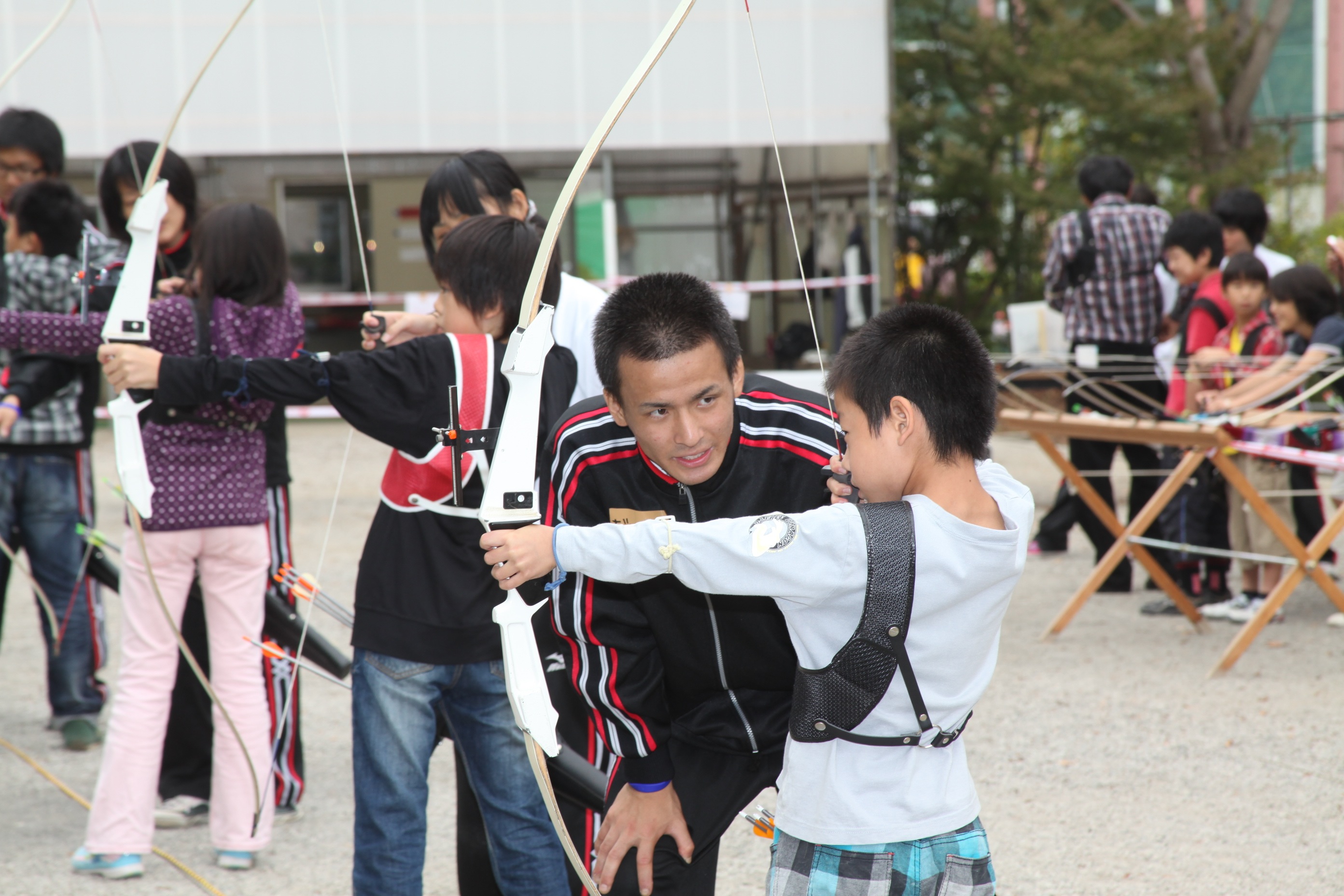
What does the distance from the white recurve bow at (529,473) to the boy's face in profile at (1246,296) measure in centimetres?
392

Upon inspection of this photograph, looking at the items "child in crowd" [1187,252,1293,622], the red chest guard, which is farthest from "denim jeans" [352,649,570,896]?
"child in crowd" [1187,252,1293,622]

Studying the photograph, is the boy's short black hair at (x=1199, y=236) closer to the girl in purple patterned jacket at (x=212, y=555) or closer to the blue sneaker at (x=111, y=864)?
the girl in purple patterned jacket at (x=212, y=555)

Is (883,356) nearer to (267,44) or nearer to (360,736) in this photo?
(360,736)

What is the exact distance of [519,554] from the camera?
1.68 metres

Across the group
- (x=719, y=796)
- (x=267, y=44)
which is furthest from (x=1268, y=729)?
(x=267, y=44)

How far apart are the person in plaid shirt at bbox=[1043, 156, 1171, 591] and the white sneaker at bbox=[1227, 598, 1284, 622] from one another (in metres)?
0.69

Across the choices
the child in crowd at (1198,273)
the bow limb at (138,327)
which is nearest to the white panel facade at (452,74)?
the child in crowd at (1198,273)

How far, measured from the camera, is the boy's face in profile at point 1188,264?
577 cm

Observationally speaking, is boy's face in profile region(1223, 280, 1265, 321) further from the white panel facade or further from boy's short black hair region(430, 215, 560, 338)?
the white panel facade

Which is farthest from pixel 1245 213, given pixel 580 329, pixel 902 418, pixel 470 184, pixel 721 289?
pixel 721 289

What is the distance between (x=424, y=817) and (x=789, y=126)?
34.3 ft

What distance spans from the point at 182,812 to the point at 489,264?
204 cm

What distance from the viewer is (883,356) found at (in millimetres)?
1766

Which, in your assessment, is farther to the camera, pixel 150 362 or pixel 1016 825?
pixel 1016 825
